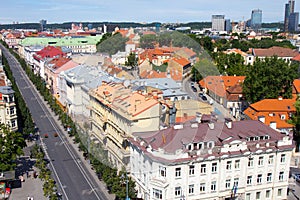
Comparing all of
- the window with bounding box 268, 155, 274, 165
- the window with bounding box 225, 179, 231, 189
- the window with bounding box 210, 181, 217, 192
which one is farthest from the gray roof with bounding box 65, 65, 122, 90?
the window with bounding box 268, 155, 274, 165

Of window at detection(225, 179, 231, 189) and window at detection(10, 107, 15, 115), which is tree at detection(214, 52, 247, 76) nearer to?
window at detection(10, 107, 15, 115)

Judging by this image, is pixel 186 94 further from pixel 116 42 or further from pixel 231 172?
pixel 231 172

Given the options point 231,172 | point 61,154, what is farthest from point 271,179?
point 61,154

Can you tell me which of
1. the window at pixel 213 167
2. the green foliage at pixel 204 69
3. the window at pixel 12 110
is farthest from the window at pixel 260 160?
the window at pixel 12 110

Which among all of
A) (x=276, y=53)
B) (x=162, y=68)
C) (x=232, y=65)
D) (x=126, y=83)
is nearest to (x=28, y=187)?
(x=126, y=83)

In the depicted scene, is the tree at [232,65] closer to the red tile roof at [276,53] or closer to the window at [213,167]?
the red tile roof at [276,53]

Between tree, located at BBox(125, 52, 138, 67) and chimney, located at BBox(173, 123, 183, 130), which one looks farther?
tree, located at BBox(125, 52, 138, 67)
